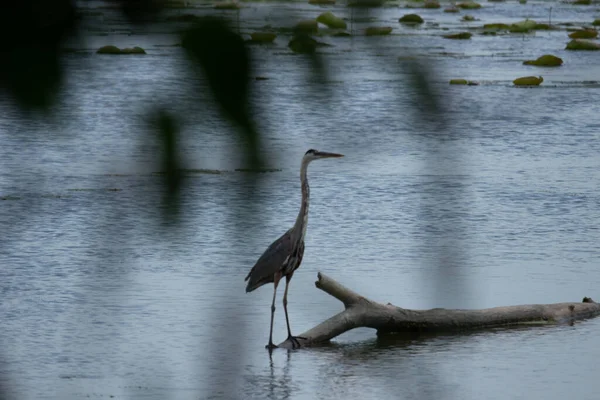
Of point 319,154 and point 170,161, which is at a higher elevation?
point 170,161

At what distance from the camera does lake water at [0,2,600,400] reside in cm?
106

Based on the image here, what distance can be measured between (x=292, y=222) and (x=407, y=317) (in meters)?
2.27

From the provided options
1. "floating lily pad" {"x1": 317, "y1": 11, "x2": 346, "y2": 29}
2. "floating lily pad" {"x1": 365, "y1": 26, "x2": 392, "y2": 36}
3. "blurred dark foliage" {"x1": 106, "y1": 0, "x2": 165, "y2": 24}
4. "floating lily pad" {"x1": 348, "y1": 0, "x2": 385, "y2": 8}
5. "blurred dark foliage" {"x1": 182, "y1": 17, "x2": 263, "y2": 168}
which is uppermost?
"floating lily pad" {"x1": 348, "y1": 0, "x2": 385, "y2": 8}

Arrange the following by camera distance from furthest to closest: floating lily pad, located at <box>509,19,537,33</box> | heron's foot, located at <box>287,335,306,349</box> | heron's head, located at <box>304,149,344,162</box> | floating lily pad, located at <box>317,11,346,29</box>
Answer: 1. floating lily pad, located at <box>509,19,537,33</box>
2. heron's foot, located at <box>287,335,306,349</box>
3. heron's head, located at <box>304,149,344,162</box>
4. floating lily pad, located at <box>317,11,346,29</box>

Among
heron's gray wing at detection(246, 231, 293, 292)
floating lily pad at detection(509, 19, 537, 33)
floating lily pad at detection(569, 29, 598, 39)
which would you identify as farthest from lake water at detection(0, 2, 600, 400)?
floating lily pad at detection(569, 29, 598, 39)

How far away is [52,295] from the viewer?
8383 mm

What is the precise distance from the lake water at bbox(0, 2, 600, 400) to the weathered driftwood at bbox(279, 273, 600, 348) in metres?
0.10

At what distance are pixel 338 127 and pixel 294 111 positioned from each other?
0.07 meters

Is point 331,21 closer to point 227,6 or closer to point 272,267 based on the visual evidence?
point 227,6

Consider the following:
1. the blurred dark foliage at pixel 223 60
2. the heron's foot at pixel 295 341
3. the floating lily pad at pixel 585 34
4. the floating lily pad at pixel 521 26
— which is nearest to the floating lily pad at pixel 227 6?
the blurred dark foliage at pixel 223 60

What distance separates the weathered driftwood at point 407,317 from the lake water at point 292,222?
103mm

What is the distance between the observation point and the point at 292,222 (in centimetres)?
958

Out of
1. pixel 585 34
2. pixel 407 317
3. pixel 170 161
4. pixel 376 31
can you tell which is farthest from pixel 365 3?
pixel 585 34

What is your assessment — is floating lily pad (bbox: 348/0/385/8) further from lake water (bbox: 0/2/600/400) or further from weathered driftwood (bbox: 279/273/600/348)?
weathered driftwood (bbox: 279/273/600/348)
